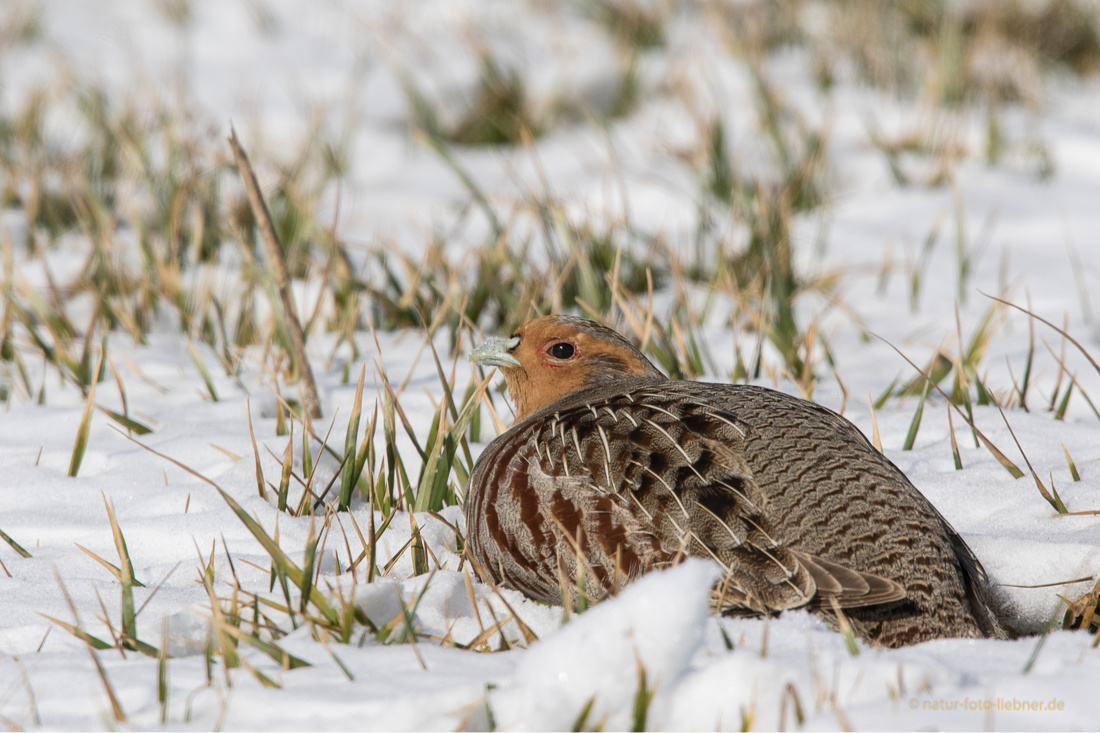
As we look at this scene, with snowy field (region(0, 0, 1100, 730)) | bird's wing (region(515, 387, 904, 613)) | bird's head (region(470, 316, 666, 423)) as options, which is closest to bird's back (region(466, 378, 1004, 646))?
bird's wing (region(515, 387, 904, 613))

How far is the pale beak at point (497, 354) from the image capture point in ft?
9.62

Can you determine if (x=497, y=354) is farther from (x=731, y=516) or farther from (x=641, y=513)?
(x=731, y=516)

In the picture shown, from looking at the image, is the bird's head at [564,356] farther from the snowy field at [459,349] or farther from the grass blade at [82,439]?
the grass blade at [82,439]

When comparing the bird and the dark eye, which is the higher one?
the dark eye

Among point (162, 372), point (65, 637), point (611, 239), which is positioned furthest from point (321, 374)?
point (65, 637)

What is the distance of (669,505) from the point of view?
2098mm

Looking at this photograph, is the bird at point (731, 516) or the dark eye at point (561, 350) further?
the dark eye at point (561, 350)

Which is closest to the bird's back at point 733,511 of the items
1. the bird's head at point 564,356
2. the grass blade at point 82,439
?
the bird's head at point 564,356

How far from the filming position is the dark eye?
2914 mm

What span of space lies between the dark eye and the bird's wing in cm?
55

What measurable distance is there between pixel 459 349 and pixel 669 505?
1300 millimetres

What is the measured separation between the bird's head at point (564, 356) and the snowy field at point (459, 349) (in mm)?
288

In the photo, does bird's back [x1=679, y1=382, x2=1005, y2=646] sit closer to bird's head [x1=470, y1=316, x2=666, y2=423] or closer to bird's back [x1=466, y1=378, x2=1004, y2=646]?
bird's back [x1=466, y1=378, x2=1004, y2=646]

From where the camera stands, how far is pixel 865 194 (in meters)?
5.90
